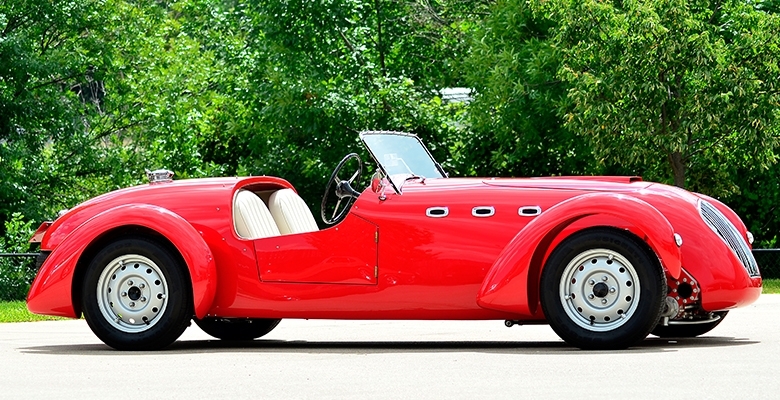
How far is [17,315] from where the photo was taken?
51.5 feet

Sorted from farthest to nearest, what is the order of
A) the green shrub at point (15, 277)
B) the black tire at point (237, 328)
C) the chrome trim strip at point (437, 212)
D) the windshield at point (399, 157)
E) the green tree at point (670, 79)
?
the green tree at point (670, 79), the green shrub at point (15, 277), the black tire at point (237, 328), the windshield at point (399, 157), the chrome trim strip at point (437, 212)

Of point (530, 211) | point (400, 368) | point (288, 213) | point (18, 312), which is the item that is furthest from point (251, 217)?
point (18, 312)

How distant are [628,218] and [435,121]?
1902 centimetres

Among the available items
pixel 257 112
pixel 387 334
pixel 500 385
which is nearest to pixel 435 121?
pixel 257 112

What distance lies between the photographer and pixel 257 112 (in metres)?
28.0

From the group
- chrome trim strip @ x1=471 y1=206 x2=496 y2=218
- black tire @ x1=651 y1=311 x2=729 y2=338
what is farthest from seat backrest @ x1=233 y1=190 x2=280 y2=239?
black tire @ x1=651 y1=311 x2=729 y2=338

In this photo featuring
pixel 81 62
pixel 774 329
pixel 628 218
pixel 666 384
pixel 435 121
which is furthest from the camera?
pixel 435 121

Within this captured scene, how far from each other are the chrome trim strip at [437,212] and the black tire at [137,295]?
1.86m

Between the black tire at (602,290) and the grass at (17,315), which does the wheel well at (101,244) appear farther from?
the grass at (17,315)

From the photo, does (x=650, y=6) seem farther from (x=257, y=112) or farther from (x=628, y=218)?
(x=628, y=218)

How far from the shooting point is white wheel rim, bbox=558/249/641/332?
351 inches

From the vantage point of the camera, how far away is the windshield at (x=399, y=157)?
10008 millimetres

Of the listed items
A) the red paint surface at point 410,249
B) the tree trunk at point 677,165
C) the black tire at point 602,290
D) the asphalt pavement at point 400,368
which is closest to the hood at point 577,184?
the red paint surface at point 410,249

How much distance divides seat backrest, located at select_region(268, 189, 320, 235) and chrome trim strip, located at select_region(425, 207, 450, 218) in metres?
1.49
